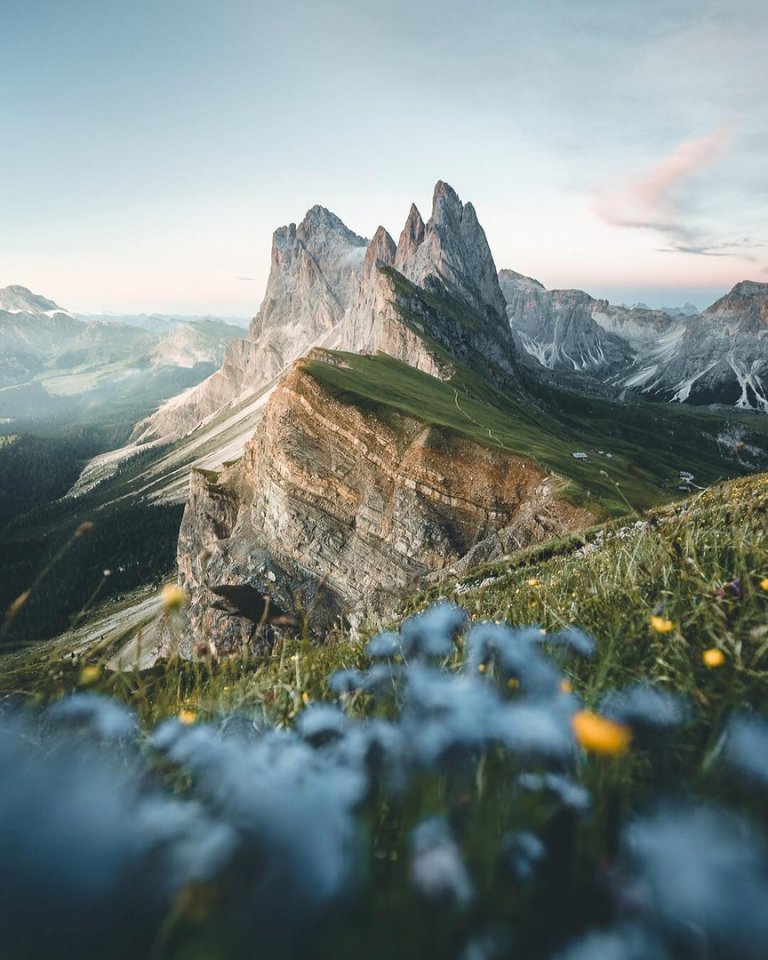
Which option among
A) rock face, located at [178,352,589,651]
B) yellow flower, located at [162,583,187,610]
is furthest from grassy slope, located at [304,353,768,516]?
yellow flower, located at [162,583,187,610]

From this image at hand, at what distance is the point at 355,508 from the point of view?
4278cm

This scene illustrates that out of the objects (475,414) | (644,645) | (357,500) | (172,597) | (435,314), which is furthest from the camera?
(435,314)

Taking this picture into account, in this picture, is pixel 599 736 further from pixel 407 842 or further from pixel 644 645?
pixel 644 645

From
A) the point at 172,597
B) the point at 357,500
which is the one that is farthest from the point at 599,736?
the point at 357,500

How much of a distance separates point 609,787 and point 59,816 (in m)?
1.67

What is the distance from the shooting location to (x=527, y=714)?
6.40 ft

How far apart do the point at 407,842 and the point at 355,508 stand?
41.2 metres

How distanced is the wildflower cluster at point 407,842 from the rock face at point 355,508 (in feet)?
104

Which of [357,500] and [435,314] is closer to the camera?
[357,500]

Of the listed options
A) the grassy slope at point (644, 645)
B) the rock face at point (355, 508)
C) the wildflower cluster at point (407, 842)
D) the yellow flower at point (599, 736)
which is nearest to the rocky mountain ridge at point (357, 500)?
the rock face at point (355, 508)

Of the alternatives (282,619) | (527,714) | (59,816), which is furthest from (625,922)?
(282,619)

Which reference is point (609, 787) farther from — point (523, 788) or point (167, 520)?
point (167, 520)

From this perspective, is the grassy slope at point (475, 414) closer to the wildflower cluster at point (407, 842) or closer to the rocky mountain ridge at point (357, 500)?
the rocky mountain ridge at point (357, 500)

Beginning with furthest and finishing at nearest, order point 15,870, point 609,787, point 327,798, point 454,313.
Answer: point 454,313 < point 609,787 < point 327,798 < point 15,870
